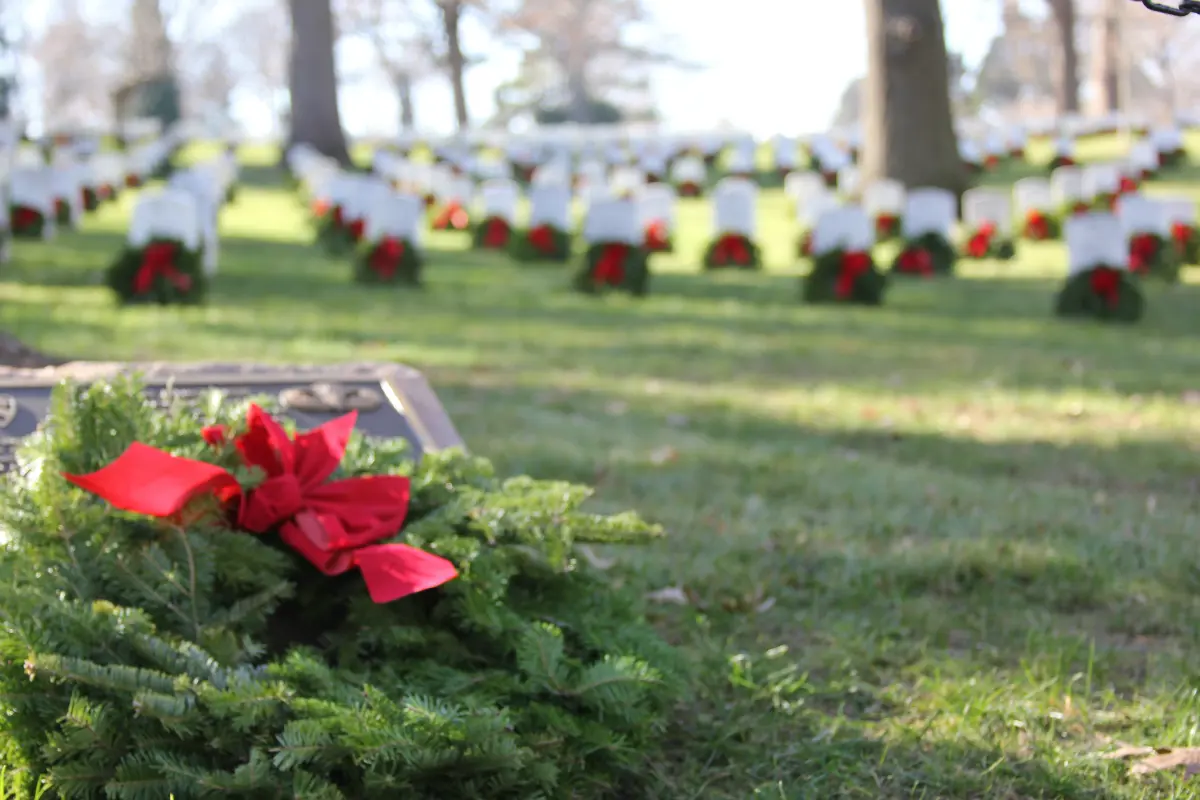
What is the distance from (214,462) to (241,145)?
3564cm

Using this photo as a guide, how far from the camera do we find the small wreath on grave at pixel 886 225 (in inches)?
618

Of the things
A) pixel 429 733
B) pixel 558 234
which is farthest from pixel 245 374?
pixel 558 234


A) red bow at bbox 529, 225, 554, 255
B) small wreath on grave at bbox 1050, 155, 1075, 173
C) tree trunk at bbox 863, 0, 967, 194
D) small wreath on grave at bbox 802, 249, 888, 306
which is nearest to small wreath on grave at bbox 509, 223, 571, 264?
red bow at bbox 529, 225, 554, 255

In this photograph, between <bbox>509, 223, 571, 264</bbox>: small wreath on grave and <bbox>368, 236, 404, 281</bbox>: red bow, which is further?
<bbox>509, 223, 571, 264</bbox>: small wreath on grave

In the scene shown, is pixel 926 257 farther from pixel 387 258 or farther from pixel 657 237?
pixel 387 258

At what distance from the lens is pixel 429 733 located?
7.08ft

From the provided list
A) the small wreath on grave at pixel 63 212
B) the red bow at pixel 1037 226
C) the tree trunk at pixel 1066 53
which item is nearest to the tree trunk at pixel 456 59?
the tree trunk at pixel 1066 53

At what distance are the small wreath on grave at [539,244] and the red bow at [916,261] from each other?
3635 millimetres

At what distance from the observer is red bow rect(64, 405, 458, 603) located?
8.02ft

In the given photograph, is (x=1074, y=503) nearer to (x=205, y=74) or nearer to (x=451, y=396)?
(x=451, y=396)

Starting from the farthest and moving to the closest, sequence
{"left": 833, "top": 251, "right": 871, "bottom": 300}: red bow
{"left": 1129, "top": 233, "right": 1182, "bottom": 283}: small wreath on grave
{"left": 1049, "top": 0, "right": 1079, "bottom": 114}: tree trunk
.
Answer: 1. {"left": 1049, "top": 0, "right": 1079, "bottom": 114}: tree trunk
2. {"left": 1129, "top": 233, "right": 1182, "bottom": 283}: small wreath on grave
3. {"left": 833, "top": 251, "right": 871, "bottom": 300}: red bow

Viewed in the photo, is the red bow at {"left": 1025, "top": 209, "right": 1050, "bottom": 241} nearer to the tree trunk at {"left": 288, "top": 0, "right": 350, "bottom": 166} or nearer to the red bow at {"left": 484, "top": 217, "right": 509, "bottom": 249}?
the red bow at {"left": 484, "top": 217, "right": 509, "bottom": 249}

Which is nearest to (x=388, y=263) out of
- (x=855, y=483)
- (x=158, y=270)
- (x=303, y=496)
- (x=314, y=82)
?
(x=158, y=270)

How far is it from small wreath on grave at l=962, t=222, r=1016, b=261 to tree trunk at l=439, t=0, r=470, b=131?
24.4 meters
